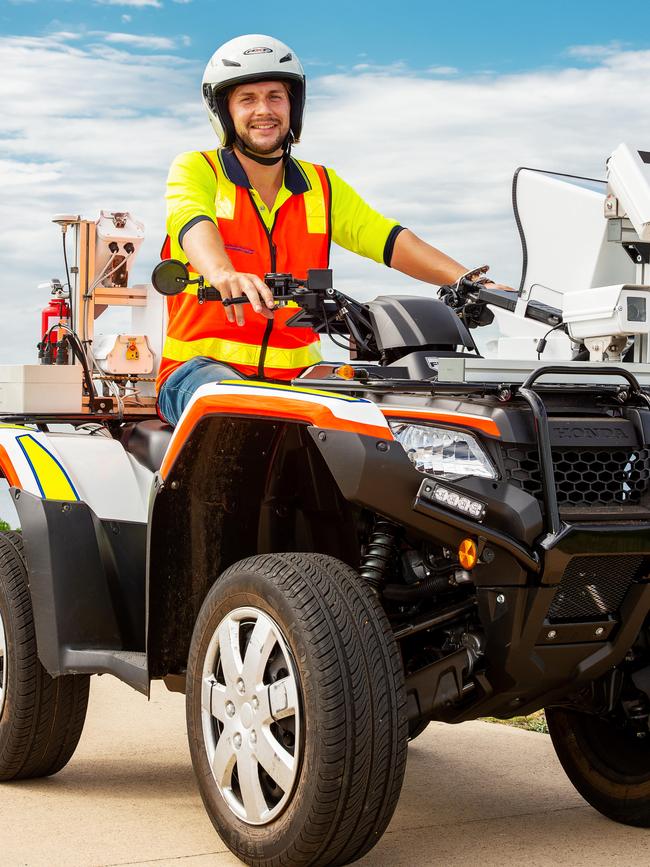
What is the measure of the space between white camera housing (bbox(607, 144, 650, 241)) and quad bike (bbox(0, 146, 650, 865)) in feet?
1.11

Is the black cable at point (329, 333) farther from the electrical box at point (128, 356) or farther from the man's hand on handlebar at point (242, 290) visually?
the electrical box at point (128, 356)

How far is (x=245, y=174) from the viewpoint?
5098mm

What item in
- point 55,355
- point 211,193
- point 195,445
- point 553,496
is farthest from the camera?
point 55,355

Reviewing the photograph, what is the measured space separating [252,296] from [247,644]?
1053 millimetres

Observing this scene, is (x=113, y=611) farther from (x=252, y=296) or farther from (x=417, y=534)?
(x=417, y=534)

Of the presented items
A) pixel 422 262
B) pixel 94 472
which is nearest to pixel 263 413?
pixel 94 472

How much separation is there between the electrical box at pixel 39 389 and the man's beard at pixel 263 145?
3.92 feet

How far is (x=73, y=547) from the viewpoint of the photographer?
15.7ft

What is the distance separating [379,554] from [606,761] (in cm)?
140

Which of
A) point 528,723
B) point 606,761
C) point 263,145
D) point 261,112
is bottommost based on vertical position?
point 528,723


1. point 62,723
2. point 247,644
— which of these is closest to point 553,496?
point 247,644

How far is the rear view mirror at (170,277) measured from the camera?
4289mm

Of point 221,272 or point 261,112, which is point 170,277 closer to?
point 221,272

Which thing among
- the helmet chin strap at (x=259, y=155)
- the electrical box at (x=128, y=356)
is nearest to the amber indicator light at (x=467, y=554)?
the helmet chin strap at (x=259, y=155)
